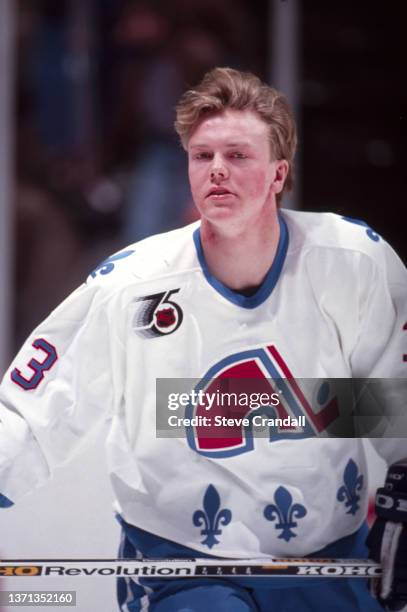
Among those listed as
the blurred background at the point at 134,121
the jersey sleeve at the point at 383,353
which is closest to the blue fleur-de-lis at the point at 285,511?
the jersey sleeve at the point at 383,353

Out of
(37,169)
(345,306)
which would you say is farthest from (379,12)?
(37,169)

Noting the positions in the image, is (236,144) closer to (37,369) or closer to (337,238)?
(337,238)

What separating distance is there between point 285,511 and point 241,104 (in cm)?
82

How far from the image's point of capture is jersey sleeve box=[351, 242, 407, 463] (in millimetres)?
1812

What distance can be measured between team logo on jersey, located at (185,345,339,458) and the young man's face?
289 millimetres

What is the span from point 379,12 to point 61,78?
78 cm

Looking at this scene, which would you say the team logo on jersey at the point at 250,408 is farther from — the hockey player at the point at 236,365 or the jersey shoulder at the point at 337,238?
the jersey shoulder at the point at 337,238

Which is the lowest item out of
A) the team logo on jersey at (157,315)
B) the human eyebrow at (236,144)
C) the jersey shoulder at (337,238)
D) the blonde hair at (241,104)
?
the team logo on jersey at (157,315)

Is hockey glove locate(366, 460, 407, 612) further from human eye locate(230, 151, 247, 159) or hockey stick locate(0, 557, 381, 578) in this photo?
human eye locate(230, 151, 247, 159)

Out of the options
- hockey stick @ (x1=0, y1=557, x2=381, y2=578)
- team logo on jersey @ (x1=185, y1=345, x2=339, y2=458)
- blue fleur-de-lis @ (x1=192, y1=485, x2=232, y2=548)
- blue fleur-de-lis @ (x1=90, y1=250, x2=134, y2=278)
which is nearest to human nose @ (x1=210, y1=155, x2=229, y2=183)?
blue fleur-de-lis @ (x1=90, y1=250, x2=134, y2=278)

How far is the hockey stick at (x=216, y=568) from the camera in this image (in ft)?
5.83

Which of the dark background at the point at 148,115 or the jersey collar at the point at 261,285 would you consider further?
the dark background at the point at 148,115

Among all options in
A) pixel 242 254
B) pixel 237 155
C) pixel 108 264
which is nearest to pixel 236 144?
pixel 237 155

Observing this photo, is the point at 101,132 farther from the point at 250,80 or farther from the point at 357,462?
the point at 357,462
